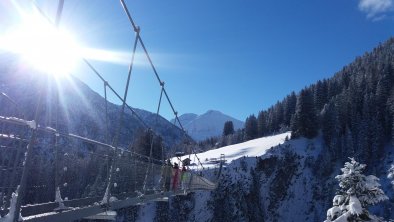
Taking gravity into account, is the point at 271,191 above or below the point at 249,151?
below

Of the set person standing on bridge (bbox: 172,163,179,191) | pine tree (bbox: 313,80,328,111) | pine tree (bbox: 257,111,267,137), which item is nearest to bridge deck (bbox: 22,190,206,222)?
person standing on bridge (bbox: 172,163,179,191)

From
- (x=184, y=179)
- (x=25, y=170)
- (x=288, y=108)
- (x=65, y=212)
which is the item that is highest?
(x=288, y=108)

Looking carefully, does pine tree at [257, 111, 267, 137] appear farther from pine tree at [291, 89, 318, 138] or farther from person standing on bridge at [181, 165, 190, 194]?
person standing on bridge at [181, 165, 190, 194]

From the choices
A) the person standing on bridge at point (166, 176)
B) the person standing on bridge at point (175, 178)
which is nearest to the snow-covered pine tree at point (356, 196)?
the person standing on bridge at point (175, 178)

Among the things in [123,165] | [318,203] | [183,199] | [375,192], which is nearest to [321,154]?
[318,203]

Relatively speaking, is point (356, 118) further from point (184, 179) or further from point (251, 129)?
point (184, 179)

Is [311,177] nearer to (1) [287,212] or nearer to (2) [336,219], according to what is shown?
(1) [287,212]

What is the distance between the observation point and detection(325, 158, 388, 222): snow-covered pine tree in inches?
584

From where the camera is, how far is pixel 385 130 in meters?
87.6

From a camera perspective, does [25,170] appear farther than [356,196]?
No

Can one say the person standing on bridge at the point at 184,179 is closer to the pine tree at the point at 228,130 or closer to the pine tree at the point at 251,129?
the pine tree at the point at 251,129

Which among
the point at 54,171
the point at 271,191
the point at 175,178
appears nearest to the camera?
the point at 54,171

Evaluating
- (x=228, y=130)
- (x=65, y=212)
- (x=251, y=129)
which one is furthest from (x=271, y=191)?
(x=65, y=212)

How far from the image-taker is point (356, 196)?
15.4 meters
